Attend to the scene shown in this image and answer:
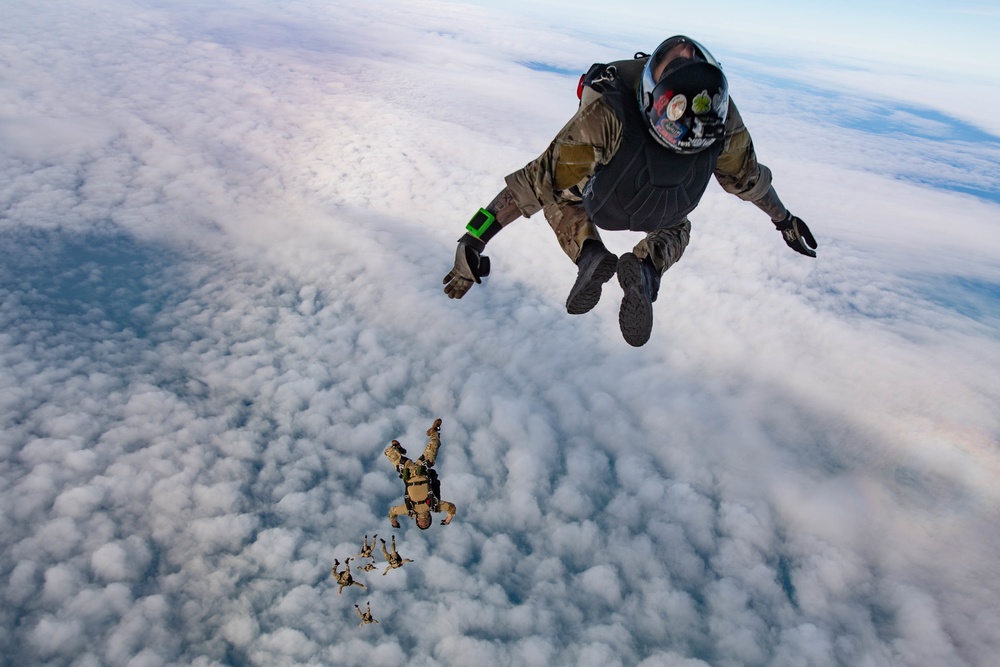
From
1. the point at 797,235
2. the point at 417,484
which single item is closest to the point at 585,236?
the point at 797,235

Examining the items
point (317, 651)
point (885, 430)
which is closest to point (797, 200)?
point (885, 430)

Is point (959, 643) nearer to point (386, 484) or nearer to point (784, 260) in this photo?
point (784, 260)

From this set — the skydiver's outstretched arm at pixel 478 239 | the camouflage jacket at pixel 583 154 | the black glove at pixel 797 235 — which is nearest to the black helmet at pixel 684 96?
the camouflage jacket at pixel 583 154

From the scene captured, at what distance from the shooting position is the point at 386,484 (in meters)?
92.4

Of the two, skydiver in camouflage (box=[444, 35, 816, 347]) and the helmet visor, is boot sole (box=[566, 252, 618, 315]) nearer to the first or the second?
skydiver in camouflage (box=[444, 35, 816, 347])

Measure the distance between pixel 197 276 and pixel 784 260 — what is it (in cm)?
12808

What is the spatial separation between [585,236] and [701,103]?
1183mm

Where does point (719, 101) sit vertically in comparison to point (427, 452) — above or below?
above

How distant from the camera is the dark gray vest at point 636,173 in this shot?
2.89 m

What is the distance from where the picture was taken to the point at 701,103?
8.72 feet

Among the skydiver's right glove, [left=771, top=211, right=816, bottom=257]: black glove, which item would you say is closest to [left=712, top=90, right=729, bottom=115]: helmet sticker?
Answer: the skydiver's right glove

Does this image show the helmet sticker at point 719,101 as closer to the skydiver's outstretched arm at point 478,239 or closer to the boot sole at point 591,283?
the boot sole at point 591,283

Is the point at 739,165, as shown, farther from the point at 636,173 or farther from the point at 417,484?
the point at 417,484

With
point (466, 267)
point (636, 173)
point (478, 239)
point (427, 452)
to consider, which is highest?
point (636, 173)
